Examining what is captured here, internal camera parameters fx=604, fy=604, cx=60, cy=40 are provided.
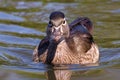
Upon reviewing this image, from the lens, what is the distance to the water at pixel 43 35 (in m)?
13.1

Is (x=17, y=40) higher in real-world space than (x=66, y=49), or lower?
lower

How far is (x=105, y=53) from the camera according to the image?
1480 cm

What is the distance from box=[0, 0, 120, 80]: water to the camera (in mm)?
13062

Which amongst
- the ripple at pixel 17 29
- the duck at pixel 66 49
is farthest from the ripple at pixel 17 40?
the duck at pixel 66 49

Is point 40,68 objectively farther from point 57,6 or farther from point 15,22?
point 57,6

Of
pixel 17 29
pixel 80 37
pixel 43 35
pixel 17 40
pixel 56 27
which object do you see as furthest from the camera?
pixel 17 29

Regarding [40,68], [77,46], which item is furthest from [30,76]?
[77,46]

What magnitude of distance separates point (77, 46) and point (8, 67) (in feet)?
5.43

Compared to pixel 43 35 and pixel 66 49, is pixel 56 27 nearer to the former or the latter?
pixel 66 49

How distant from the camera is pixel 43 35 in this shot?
16.3m

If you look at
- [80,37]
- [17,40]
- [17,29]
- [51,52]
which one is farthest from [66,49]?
[17,29]

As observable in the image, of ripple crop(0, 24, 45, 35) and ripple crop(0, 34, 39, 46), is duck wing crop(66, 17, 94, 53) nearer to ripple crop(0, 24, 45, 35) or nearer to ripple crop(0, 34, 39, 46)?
ripple crop(0, 34, 39, 46)

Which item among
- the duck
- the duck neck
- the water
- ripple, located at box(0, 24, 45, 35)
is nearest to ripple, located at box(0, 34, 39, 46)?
the water

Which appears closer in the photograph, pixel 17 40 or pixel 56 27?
pixel 56 27
